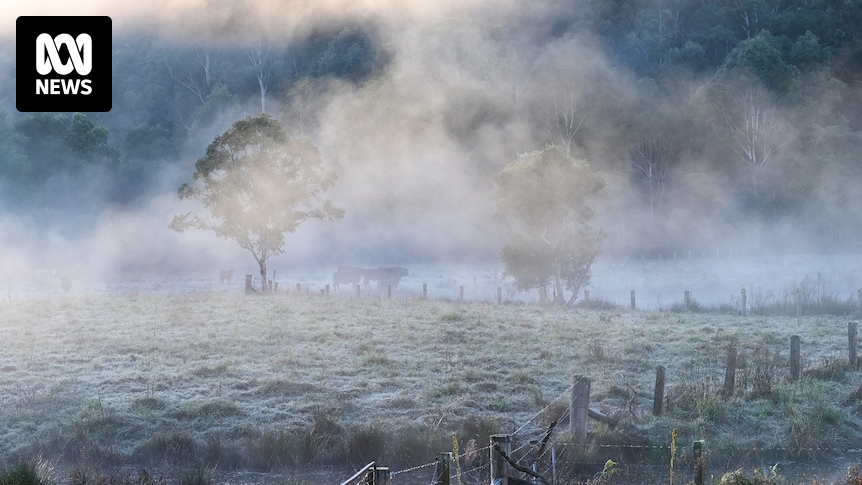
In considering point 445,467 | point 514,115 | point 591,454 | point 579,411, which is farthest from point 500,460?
point 514,115

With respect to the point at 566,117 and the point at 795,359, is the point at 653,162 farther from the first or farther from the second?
the point at 795,359

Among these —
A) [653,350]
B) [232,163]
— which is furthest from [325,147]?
[653,350]

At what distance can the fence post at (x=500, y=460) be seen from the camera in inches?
463

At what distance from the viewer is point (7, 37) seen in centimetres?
10462

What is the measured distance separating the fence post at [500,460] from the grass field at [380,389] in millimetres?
5218

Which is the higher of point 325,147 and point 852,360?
point 325,147

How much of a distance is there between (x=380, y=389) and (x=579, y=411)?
20.3 feet

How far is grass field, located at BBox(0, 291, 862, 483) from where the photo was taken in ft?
62.0

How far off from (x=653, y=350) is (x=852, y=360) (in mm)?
5411

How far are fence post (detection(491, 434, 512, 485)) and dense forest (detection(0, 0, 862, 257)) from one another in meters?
61.7

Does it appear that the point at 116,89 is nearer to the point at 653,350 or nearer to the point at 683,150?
the point at 683,150

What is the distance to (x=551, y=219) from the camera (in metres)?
48.9

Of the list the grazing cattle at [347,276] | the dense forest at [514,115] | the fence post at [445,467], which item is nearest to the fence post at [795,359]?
the fence post at [445,467]

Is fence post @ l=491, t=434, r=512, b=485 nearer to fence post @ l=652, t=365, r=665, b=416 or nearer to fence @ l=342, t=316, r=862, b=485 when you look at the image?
fence @ l=342, t=316, r=862, b=485
